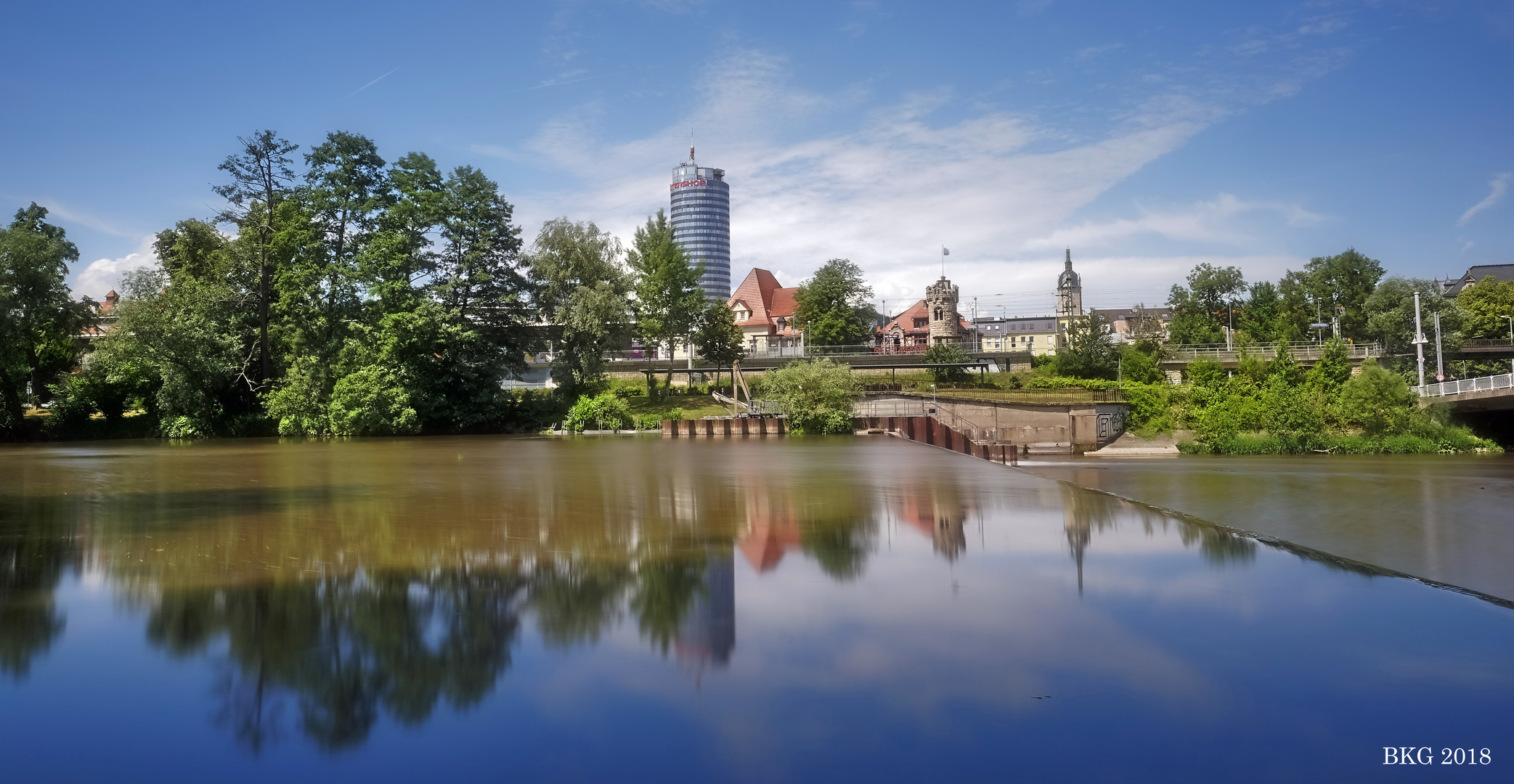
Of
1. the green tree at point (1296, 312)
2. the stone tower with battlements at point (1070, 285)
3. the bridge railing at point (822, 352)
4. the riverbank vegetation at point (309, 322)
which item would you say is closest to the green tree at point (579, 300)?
the riverbank vegetation at point (309, 322)

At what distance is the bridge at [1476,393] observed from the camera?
128ft

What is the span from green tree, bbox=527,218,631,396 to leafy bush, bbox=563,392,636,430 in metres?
3.85

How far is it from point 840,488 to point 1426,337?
59.4 metres

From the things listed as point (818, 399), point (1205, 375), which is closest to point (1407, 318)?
point (1205, 375)

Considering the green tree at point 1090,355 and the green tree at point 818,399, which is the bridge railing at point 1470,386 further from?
the green tree at point 818,399

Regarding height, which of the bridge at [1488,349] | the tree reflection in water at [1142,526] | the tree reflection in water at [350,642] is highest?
the bridge at [1488,349]

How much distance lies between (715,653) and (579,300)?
44.2 metres

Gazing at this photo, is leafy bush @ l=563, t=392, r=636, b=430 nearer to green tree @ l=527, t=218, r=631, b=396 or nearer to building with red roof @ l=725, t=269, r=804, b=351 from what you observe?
green tree @ l=527, t=218, r=631, b=396

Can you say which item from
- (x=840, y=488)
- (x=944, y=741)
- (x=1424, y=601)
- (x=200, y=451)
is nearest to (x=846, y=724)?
(x=944, y=741)

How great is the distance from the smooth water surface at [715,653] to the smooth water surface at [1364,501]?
122 inches

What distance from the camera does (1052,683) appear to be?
604cm

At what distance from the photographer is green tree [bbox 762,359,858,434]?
42.2m

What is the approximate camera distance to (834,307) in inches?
3204

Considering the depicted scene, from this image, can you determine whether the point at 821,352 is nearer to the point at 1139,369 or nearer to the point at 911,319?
the point at 1139,369
